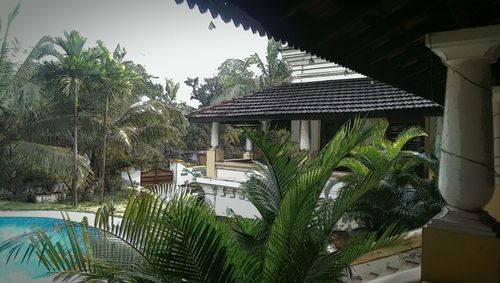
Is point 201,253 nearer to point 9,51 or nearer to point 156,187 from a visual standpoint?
point 156,187

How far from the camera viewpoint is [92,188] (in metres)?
19.9

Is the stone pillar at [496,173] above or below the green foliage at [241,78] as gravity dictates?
below

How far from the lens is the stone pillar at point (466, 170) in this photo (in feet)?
8.80

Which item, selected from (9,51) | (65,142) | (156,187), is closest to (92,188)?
(65,142)

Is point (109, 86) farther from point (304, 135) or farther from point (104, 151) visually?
point (304, 135)

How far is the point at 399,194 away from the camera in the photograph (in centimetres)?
867

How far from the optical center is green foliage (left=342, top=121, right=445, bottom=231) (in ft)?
25.9

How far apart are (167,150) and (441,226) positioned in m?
25.0

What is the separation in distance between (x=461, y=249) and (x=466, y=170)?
1.76 ft

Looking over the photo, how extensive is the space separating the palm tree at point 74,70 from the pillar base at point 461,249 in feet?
55.6

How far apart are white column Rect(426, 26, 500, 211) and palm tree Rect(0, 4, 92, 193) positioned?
16.7 meters

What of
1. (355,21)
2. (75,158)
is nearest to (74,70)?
(75,158)

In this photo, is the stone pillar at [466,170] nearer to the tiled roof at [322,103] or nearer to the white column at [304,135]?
the tiled roof at [322,103]

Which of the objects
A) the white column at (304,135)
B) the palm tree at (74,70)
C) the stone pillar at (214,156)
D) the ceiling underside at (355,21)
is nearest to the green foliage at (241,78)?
the stone pillar at (214,156)
